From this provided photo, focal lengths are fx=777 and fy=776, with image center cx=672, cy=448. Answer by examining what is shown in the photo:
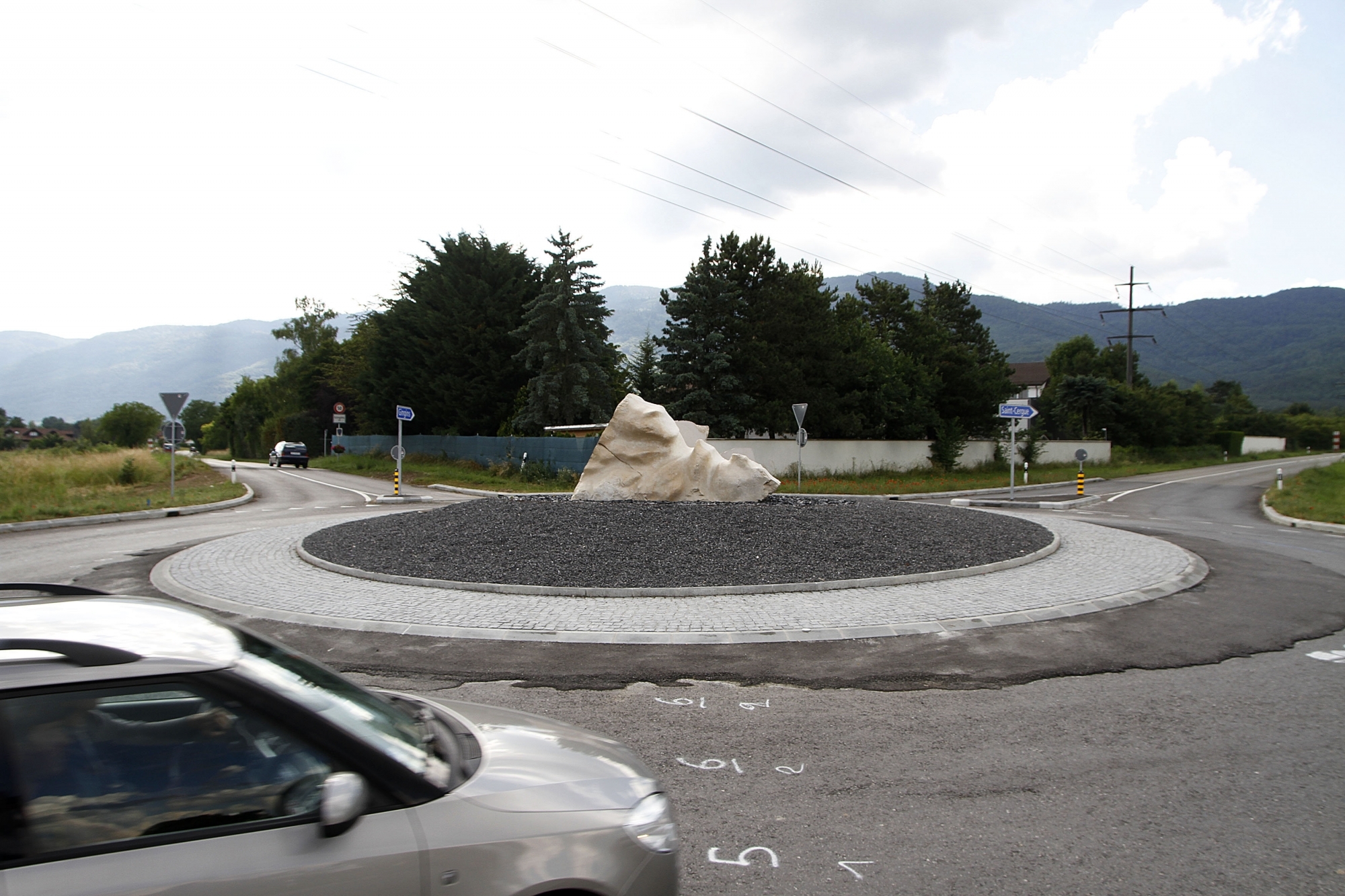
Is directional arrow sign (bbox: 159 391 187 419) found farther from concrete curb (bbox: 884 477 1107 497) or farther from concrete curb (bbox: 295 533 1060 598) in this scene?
concrete curb (bbox: 884 477 1107 497)

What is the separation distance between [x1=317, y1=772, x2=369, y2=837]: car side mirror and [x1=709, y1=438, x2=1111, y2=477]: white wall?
88.3 feet

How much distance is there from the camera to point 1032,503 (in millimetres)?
24984

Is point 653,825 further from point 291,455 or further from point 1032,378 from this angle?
point 1032,378

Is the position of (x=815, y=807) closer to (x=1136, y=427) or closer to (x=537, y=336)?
(x=537, y=336)

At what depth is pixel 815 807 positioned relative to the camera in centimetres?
403

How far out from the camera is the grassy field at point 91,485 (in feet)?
67.9

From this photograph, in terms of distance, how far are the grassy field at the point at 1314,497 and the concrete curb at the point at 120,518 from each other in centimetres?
2975

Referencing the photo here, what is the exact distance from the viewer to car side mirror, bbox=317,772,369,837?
2.14 metres

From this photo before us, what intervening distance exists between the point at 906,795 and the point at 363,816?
3.00 metres

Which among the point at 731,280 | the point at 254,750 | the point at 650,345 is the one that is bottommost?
the point at 254,750

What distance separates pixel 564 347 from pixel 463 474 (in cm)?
731

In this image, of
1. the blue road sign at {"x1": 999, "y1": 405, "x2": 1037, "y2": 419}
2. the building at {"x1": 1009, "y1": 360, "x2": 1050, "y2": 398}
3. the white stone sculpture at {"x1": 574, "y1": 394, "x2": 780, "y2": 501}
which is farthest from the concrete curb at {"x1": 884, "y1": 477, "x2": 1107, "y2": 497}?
the building at {"x1": 1009, "y1": 360, "x2": 1050, "y2": 398}

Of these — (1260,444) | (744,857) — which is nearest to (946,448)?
(744,857)

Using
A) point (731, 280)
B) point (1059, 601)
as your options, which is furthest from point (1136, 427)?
point (1059, 601)
